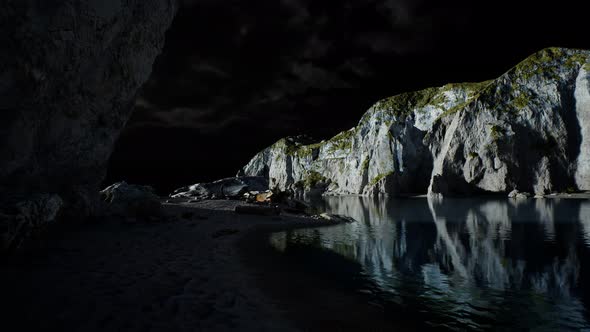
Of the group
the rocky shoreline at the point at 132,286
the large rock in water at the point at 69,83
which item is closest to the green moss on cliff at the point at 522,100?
the large rock in water at the point at 69,83

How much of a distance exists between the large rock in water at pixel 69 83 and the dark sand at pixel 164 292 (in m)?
4.18

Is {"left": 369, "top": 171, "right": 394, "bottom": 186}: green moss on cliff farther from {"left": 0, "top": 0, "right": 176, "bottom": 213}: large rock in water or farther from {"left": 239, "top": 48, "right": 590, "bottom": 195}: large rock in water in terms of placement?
{"left": 0, "top": 0, "right": 176, "bottom": 213}: large rock in water

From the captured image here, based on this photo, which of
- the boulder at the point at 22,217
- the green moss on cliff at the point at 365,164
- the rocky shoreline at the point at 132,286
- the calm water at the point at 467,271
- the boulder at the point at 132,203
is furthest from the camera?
the green moss on cliff at the point at 365,164

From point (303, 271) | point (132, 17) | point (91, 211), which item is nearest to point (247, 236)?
point (303, 271)

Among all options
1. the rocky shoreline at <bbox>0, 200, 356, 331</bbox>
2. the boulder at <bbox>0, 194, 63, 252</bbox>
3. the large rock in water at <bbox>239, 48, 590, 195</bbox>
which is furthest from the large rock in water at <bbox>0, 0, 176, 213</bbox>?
the large rock in water at <bbox>239, 48, 590, 195</bbox>

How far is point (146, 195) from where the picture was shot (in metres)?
27.7

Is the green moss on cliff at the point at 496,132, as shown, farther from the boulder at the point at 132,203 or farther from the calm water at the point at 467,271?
the boulder at the point at 132,203

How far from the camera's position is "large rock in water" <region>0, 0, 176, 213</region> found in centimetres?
1180

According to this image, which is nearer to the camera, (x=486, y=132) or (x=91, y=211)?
(x=91, y=211)

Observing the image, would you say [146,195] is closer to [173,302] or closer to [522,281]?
[173,302]

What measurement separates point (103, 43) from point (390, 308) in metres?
18.4

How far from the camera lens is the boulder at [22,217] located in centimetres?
1029

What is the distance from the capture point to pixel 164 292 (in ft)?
29.6

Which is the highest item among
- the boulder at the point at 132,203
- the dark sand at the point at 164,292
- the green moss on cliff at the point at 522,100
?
the green moss on cliff at the point at 522,100
